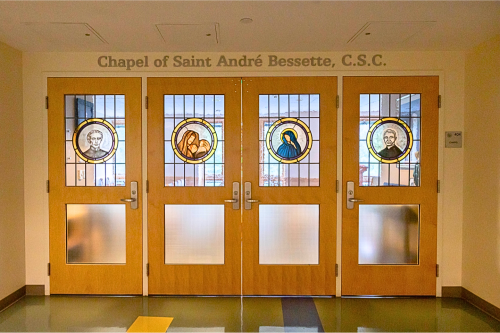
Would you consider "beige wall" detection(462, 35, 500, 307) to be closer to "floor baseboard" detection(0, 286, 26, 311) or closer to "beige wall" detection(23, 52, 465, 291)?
"beige wall" detection(23, 52, 465, 291)

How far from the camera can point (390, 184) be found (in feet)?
11.8

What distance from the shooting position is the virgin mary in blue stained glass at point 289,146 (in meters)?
3.58

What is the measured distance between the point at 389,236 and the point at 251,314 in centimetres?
164

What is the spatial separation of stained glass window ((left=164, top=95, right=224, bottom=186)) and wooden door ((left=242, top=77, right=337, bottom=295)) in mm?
290

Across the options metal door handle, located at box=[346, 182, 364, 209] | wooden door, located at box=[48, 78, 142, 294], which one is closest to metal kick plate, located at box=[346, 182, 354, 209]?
metal door handle, located at box=[346, 182, 364, 209]

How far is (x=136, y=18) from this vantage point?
2.71 meters

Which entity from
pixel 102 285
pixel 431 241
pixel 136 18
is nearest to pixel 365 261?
pixel 431 241

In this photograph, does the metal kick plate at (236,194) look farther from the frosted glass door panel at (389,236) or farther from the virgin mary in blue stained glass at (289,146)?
the frosted glass door panel at (389,236)

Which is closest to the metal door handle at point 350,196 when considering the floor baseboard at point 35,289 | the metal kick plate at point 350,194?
the metal kick plate at point 350,194

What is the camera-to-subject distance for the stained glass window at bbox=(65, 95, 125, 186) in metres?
3.61

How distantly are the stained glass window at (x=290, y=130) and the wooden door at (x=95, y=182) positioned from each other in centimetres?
133

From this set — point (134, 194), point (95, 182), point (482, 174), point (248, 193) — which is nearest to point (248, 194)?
point (248, 193)

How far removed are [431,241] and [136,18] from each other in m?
3.53

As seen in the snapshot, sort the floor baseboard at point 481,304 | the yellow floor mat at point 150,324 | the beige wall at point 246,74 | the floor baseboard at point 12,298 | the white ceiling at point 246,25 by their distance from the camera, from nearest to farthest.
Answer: the white ceiling at point 246,25, the yellow floor mat at point 150,324, the floor baseboard at point 481,304, the floor baseboard at point 12,298, the beige wall at point 246,74
